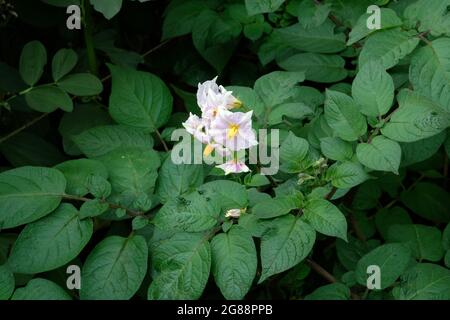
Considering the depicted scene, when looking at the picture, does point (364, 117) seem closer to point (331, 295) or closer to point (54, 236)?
point (331, 295)

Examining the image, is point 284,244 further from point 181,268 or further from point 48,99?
point 48,99

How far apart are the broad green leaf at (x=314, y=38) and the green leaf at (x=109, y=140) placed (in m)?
0.53

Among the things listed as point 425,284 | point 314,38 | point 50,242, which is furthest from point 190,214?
point 314,38

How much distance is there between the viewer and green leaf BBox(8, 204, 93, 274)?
131cm

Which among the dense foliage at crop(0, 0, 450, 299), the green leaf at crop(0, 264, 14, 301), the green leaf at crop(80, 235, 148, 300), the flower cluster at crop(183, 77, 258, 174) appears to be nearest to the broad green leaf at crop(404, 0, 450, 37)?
the dense foliage at crop(0, 0, 450, 299)

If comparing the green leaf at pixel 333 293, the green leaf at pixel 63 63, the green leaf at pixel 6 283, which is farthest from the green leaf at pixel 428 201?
the green leaf at pixel 6 283

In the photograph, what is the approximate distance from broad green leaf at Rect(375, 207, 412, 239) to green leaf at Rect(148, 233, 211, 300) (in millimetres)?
772

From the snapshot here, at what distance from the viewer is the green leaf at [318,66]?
5.84 ft

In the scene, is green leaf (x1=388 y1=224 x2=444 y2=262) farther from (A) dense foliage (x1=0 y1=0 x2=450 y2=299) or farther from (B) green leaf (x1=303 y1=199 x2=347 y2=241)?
(B) green leaf (x1=303 y1=199 x2=347 y2=241)

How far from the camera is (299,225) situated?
4.11ft

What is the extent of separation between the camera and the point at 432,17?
1430mm

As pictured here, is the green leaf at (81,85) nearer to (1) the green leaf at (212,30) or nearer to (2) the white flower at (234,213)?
(1) the green leaf at (212,30)

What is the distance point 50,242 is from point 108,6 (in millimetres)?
660
